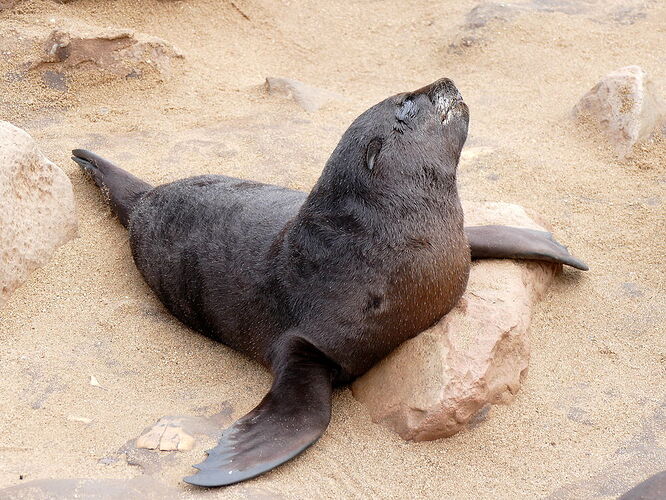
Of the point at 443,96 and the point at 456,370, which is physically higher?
the point at 443,96

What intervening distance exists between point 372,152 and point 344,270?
2.13 feet

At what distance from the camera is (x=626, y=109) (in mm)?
7477

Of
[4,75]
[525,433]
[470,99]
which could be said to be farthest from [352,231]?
[4,75]

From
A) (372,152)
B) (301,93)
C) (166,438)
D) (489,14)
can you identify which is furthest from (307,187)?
(489,14)

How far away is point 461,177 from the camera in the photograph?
23.6 feet

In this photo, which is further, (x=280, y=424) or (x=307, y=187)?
(x=307, y=187)

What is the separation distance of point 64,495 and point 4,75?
5.67m

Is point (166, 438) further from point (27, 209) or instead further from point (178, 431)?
point (27, 209)

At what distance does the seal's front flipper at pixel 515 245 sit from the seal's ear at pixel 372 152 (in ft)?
3.24

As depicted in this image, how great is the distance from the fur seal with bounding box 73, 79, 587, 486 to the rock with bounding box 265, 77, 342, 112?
3.45 meters

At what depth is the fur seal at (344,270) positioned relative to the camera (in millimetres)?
4508

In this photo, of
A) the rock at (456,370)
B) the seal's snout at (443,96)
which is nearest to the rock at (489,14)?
the seal's snout at (443,96)

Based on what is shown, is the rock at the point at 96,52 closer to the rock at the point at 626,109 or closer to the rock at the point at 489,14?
the rock at the point at 489,14

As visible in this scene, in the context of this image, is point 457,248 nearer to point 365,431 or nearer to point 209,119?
point 365,431
